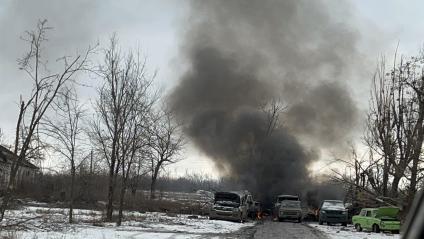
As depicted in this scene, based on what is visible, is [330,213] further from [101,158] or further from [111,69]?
[111,69]

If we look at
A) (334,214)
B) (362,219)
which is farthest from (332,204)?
(362,219)

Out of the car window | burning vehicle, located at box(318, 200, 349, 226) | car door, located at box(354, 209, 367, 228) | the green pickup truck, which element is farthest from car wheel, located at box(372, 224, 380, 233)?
the car window

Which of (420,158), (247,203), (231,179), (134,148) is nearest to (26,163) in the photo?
(134,148)

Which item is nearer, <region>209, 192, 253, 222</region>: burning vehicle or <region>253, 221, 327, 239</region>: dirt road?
<region>253, 221, 327, 239</region>: dirt road

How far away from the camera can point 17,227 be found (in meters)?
10.6

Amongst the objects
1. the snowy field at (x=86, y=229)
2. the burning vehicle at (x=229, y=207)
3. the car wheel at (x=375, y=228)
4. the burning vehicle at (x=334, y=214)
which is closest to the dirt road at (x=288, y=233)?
the snowy field at (x=86, y=229)

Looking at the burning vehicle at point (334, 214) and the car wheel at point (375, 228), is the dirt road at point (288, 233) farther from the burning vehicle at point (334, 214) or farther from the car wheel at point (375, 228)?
the burning vehicle at point (334, 214)

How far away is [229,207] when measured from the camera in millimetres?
29391

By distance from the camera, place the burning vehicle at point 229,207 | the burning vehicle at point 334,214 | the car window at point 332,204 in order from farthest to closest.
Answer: the car window at point 332,204
the burning vehicle at point 334,214
the burning vehicle at point 229,207

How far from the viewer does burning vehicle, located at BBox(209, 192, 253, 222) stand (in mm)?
29312

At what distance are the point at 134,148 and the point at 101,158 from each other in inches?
225

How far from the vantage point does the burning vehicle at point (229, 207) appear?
29312mm

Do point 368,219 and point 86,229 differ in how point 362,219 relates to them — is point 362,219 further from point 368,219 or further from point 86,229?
point 86,229

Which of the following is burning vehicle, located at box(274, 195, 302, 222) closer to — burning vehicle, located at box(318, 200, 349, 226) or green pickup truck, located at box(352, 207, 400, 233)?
burning vehicle, located at box(318, 200, 349, 226)
